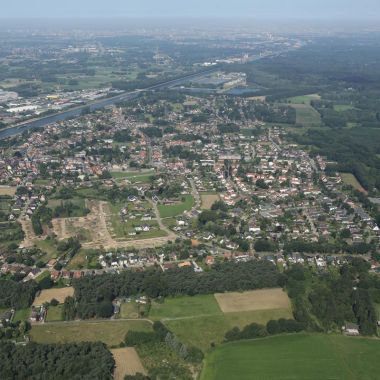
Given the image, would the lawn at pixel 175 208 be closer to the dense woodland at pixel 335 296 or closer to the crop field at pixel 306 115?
the dense woodland at pixel 335 296

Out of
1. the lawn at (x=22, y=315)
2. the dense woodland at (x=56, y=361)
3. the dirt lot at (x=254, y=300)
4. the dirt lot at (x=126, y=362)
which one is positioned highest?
the dense woodland at (x=56, y=361)

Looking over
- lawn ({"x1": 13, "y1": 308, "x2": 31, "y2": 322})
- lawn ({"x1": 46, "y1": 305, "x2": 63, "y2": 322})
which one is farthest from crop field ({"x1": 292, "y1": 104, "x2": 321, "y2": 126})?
lawn ({"x1": 13, "y1": 308, "x2": 31, "y2": 322})

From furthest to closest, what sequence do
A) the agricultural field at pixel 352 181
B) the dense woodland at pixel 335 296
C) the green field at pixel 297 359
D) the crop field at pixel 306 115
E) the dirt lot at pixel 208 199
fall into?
the crop field at pixel 306 115 < the agricultural field at pixel 352 181 < the dirt lot at pixel 208 199 < the dense woodland at pixel 335 296 < the green field at pixel 297 359

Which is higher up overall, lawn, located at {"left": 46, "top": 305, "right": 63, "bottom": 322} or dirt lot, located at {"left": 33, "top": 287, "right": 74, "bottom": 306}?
lawn, located at {"left": 46, "top": 305, "right": 63, "bottom": 322}

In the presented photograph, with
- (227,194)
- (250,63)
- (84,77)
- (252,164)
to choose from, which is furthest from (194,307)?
(250,63)

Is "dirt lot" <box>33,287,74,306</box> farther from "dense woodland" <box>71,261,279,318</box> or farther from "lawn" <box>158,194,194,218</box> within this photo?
"lawn" <box>158,194,194,218</box>

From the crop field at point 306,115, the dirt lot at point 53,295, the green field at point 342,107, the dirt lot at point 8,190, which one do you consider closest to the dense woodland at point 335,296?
the dirt lot at point 53,295

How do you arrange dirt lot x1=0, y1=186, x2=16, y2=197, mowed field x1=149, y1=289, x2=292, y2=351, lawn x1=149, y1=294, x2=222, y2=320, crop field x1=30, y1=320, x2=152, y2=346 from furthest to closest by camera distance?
dirt lot x1=0, y1=186, x2=16, y2=197, lawn x1=149, y1=294, x2=222, y2=320, mowed field x1=149, y1=289, x2=292, y2=351, crop field x1=30, y1=320, x2=152, y2=346
